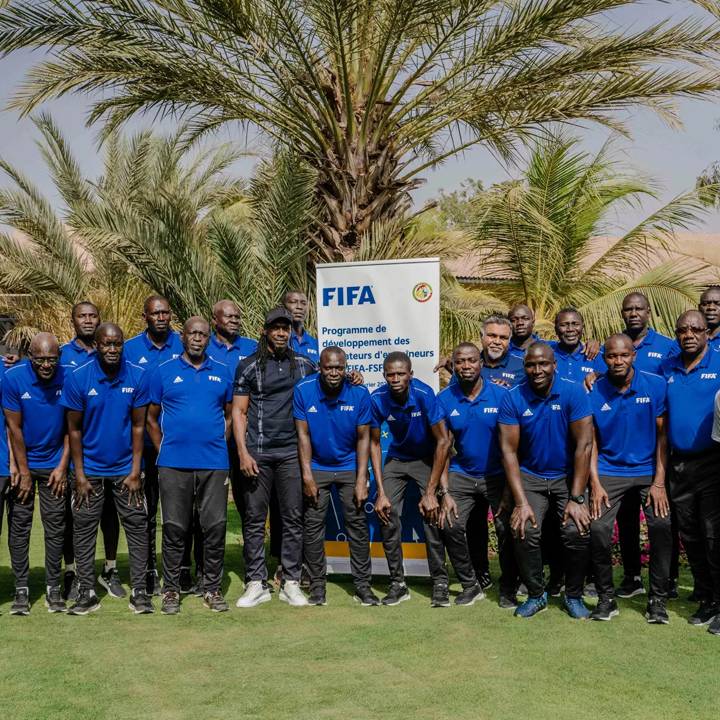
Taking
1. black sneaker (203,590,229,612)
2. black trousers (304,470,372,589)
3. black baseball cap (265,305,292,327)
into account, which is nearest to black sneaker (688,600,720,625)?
black trousers (304,470,372,589)

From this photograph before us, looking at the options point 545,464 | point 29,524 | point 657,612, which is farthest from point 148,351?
point 657,612

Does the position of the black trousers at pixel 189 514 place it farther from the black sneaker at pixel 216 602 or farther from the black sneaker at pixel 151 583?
the black sneaker at pixel 151 583

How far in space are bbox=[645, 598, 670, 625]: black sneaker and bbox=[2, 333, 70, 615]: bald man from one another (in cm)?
427

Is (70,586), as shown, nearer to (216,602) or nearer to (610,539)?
(216,602)

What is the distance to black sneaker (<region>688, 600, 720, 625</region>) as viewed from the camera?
6.71m

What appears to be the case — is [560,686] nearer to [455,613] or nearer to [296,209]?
[455,613]

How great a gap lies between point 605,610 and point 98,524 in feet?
12.3

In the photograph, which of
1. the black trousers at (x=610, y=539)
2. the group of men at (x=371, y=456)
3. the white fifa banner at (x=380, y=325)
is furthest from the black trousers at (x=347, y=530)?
the black trousers at (x=610, y=539)

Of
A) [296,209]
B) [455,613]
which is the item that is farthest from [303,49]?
[455,613]

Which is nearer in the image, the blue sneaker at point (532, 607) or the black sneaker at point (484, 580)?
the blue sneaker at point (532, 607)

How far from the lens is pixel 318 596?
24.5 feet

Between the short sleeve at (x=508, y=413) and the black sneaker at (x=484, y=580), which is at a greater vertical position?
the short sleeve at (x=508, y=413)

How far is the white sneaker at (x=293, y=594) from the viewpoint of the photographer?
7435 millimetres

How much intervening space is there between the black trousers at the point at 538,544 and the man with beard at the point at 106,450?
110 inches
